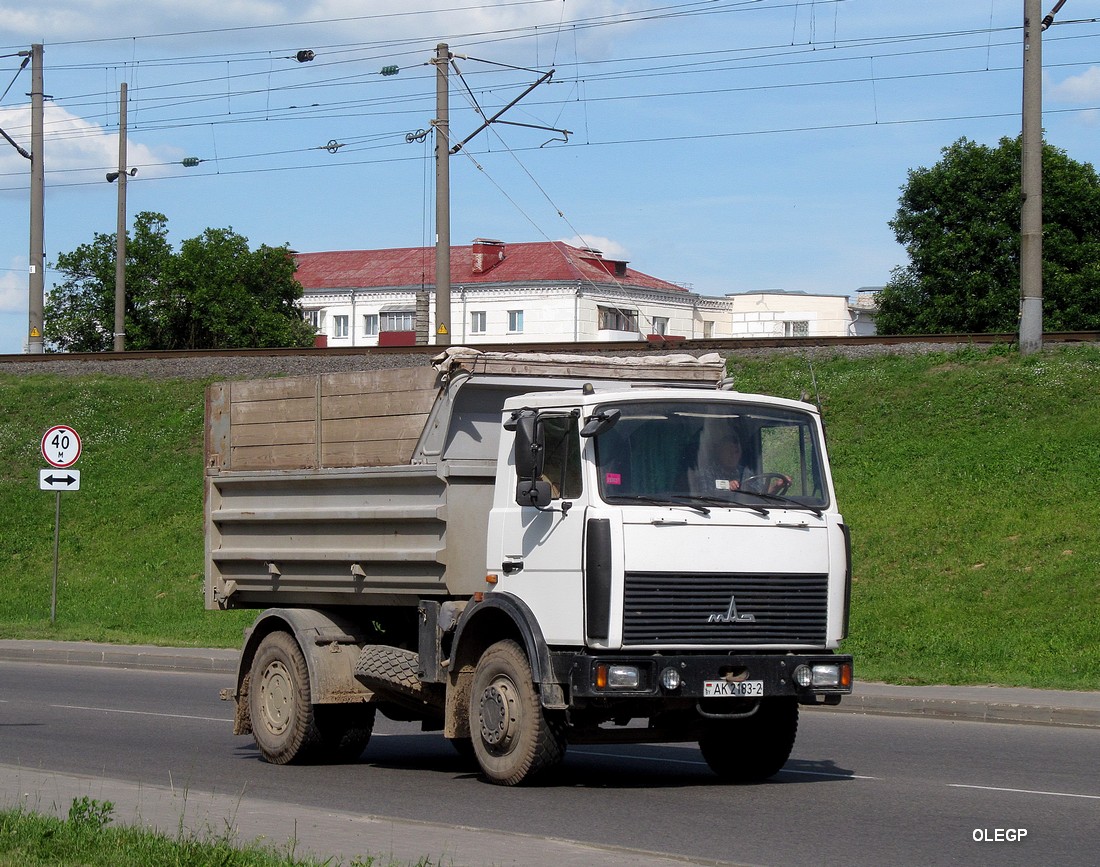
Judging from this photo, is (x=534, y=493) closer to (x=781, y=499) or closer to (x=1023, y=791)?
(x=781, y=499)

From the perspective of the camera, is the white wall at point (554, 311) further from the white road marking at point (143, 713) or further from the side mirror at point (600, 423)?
the side mirror at point (600, 423)

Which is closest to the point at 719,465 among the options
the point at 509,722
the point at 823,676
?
the point at 823,676

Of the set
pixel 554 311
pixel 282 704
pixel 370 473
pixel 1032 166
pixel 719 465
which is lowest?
pixel 282 704

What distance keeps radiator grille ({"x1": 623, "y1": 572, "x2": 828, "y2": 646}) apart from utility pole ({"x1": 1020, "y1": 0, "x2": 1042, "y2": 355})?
1901 centimetres

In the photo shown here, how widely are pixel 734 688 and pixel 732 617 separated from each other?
0.42 m

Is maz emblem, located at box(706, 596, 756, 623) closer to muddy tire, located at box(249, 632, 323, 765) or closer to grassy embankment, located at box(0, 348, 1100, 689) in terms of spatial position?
muddy tire, located at box(249, 632, 323, 765)

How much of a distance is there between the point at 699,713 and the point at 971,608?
11.6 meters

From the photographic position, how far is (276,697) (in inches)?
465

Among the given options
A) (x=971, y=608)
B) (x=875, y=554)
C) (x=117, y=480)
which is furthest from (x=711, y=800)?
(x=117, y=480)

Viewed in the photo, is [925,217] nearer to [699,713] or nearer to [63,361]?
[63,361]

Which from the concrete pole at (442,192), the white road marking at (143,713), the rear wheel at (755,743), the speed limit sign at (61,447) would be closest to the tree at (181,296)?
the concrete pole at (442,192)

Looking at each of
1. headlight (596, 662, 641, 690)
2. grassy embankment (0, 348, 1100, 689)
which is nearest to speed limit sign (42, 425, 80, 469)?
grassy embankment (0, 348, 1100, 689)

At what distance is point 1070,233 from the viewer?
5588 cm

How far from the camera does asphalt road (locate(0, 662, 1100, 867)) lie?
25.1 ft
